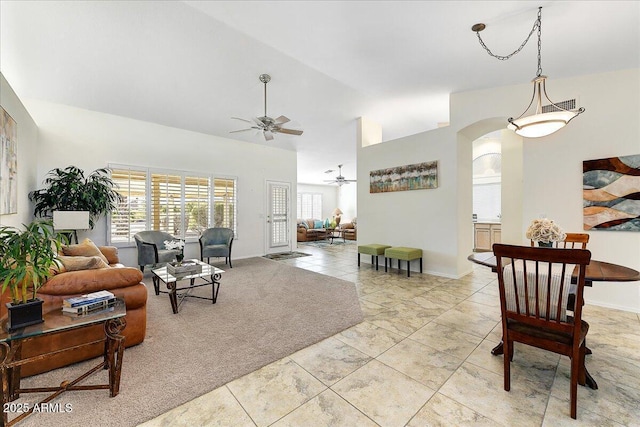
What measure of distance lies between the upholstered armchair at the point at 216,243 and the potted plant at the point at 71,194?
1768 millimetres

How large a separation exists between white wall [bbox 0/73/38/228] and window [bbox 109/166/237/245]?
3.53ft

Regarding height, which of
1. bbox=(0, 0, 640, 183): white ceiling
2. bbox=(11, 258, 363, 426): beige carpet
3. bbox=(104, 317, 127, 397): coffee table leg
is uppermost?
Result: bbox=(0, 0, 640, 183): white ceiling

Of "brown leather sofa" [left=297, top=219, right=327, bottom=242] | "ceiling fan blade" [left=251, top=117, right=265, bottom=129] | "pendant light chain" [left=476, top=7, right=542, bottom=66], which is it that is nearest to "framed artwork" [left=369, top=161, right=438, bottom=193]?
"pendant light chain" [left=476, top=7, right=542, bottom=66]

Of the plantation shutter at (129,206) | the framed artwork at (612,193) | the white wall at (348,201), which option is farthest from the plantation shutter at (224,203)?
the white wall at (348,201)

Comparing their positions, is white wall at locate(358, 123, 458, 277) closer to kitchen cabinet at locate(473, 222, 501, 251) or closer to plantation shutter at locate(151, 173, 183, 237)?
kitchen cabinet at locate(473, 222, 501, 251)

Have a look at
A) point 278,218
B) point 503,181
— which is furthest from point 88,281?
point 503,181

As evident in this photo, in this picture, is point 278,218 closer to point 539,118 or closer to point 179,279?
point 179,279

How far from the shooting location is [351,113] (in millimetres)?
5664

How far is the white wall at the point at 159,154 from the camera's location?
4.46 metres

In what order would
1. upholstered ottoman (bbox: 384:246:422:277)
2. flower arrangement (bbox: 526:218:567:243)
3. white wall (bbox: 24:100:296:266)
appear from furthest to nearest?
upholstered ottoman (bbox: 384:246:422:277) → white wall (bbox: 24:100:296:266) → flower arrangement (bbox: 526:218:567:243)

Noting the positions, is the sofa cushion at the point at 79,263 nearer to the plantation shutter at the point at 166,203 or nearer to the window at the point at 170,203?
the window at the point at 170,203

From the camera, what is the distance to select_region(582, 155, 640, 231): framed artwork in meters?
3.04

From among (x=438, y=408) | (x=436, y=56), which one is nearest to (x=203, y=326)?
(x=438, y=408)

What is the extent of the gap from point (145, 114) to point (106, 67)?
1.32 meters
